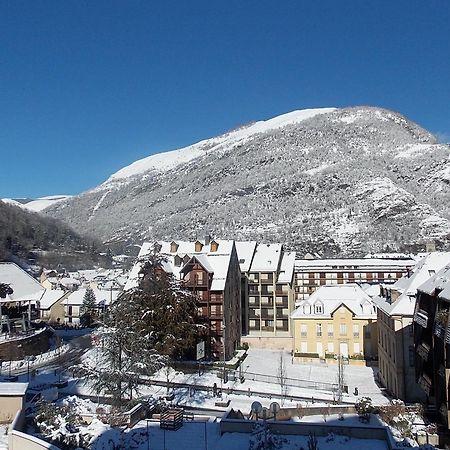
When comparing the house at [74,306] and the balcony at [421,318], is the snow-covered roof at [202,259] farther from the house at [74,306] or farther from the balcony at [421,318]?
the house at [74,306]

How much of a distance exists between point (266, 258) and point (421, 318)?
40224 millimetres

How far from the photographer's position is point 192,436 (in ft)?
85.6

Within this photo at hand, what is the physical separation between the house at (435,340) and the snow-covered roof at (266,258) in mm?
36041

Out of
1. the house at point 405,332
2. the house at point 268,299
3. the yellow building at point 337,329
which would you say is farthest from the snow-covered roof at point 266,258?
the house at point 405,332

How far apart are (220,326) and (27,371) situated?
59.4 ft

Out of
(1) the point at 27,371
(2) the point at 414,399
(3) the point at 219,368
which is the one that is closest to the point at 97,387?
(1) the point at 27,371

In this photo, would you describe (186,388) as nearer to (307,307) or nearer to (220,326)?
(220,326)

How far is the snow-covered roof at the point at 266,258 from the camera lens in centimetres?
7019

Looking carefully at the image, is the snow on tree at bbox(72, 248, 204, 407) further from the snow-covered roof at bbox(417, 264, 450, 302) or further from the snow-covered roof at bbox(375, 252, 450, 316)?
the snow-covered roof at bbox(417, 264, 450, 302)

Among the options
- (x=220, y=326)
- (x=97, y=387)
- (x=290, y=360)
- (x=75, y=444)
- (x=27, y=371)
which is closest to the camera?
(x=75, y=444)

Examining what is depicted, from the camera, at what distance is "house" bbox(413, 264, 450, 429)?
26462mm

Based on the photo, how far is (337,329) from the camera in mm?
56562

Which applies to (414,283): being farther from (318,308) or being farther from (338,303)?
(318,308)

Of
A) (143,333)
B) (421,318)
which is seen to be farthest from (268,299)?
(421,318)
